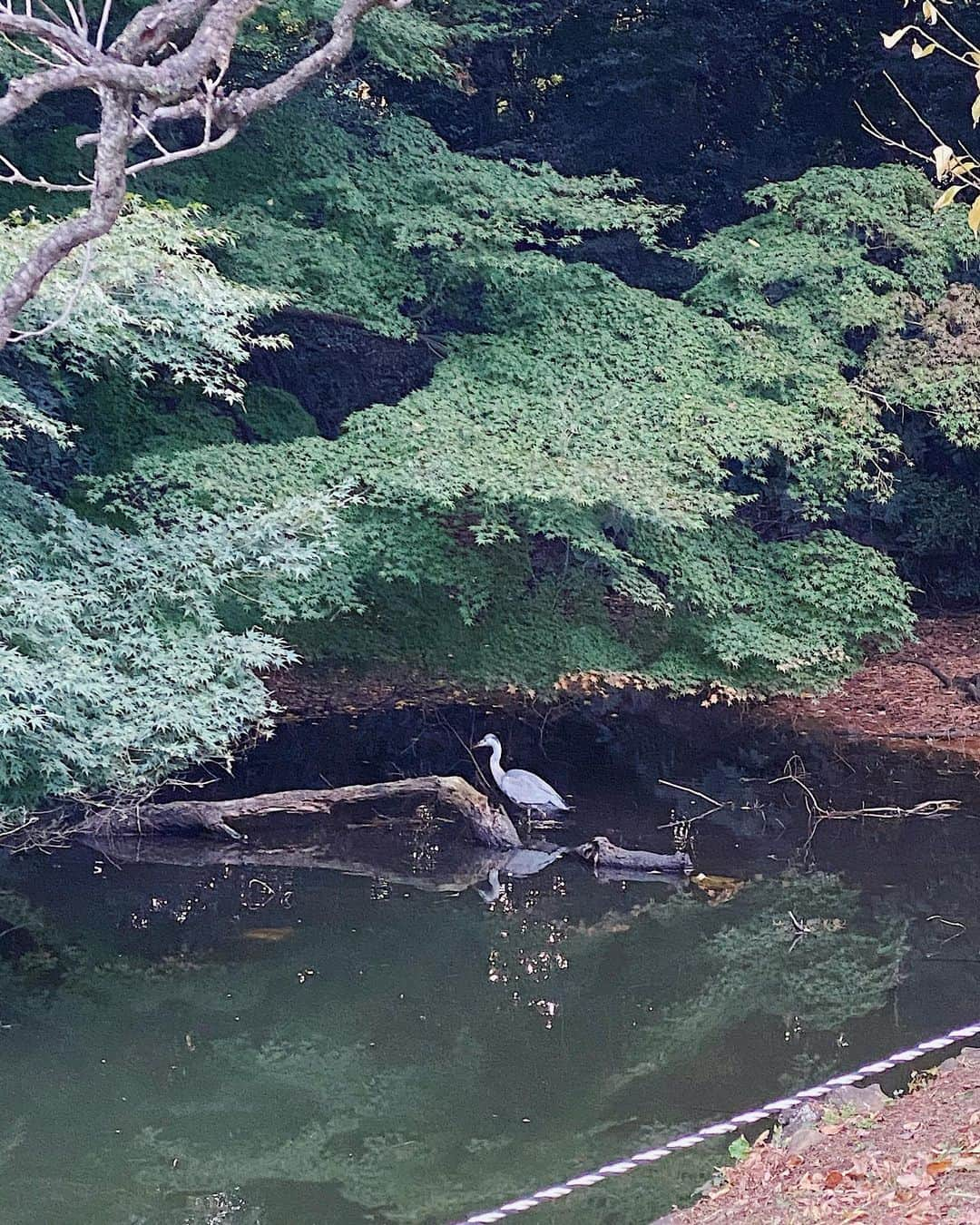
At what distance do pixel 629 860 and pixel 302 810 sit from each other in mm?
2203

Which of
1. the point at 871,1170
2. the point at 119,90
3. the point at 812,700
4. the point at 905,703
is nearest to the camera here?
the point at 119,90

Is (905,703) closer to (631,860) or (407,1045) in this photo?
(631,860)

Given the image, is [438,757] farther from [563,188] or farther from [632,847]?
[563,188]

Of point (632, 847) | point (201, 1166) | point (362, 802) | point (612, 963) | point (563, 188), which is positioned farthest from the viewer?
point (563, 188)

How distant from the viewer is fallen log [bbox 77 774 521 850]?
788 centimetres

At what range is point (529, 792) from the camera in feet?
28.7

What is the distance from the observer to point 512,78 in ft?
42.2

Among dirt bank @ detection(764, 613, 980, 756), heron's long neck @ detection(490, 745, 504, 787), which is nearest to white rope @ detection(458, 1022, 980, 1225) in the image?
heron's long neck @ detection(490, 745, 504, 787)

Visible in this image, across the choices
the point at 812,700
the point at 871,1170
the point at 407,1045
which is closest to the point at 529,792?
the point at 407,1045

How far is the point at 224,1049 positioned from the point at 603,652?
5.71 m

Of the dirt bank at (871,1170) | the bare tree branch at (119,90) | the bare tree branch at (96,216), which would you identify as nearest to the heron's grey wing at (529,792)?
the dirt bank at (871,1170)

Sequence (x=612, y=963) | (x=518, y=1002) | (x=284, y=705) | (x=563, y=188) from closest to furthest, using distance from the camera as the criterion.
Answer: (x=518, y=1002) → (x=612, y=963) → (x=563, y=188) → (x=284, y=705)

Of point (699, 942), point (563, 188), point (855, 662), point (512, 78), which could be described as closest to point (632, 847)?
point (699, 942)

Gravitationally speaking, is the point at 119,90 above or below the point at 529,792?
above
